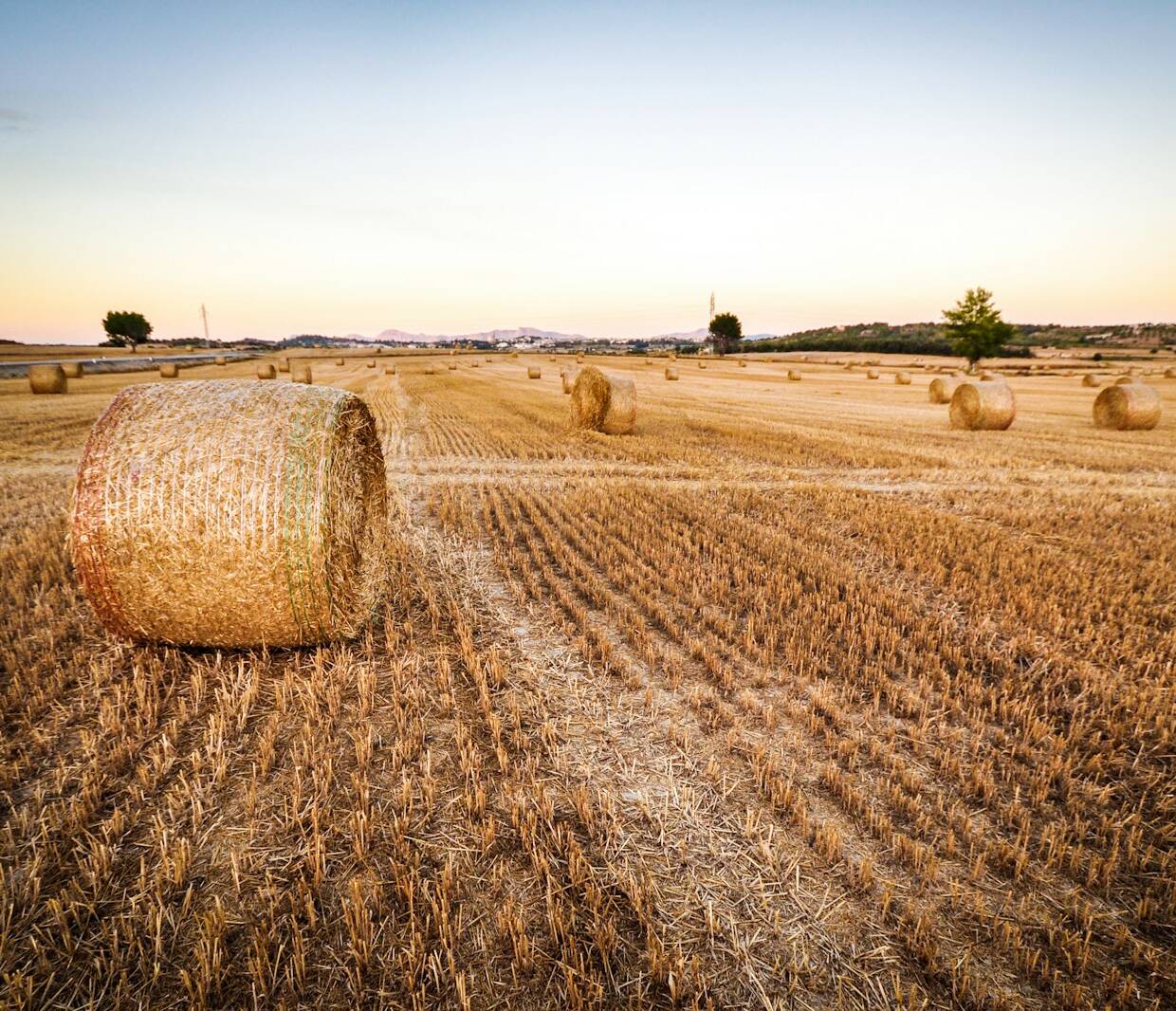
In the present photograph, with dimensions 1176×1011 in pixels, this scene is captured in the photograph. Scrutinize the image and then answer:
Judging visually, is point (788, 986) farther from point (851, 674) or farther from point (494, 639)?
point (494, 639)

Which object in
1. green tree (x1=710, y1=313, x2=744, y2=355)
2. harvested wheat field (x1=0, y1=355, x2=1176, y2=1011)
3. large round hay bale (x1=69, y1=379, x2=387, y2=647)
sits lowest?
harvested wheat field (x1=0, y1=355, x2=1176, y2=1011)

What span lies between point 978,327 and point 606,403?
57851 mm

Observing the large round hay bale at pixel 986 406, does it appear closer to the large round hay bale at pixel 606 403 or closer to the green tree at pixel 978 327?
the large round hay bale at pixel 606 403

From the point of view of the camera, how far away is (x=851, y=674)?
480 centimetres

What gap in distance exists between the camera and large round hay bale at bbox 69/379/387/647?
454 cm

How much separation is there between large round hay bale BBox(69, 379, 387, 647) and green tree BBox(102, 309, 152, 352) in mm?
121976

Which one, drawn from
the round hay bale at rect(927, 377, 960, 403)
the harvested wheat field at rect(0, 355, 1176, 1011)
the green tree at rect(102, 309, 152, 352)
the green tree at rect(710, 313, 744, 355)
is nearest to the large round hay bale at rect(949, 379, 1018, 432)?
the round hay bale at rect(927, 377, 960, 403)

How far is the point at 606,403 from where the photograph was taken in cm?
1652

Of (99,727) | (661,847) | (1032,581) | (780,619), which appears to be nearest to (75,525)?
(99,727)

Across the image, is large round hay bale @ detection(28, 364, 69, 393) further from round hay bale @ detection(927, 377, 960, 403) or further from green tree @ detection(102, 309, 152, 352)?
green tree @ detection(102, 309, 152, 352)

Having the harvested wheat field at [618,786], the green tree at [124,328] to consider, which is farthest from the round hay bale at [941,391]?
the green tree at [124,328]

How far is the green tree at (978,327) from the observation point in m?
58.0

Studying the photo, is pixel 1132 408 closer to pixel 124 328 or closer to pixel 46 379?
pixel 46 379

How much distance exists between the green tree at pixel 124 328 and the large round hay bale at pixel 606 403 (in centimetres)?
11411
